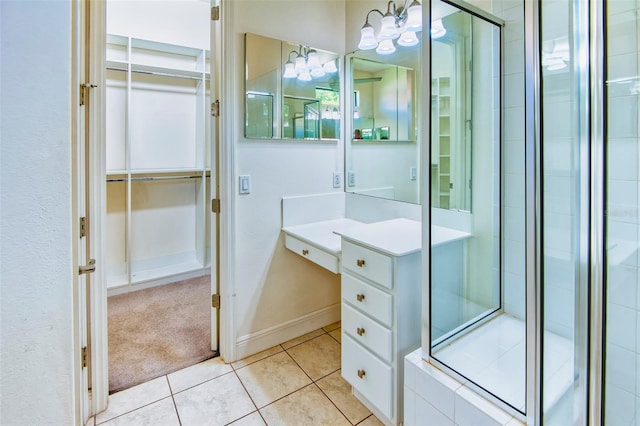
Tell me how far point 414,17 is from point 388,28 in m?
0.18

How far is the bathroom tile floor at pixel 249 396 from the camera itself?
1680mm

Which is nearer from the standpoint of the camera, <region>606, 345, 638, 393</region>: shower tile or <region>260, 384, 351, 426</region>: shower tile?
<region>606, 345, 638, 393</region>: shower tile

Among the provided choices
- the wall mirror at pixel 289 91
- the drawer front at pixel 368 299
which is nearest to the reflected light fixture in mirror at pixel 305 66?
the wall mirror at pixel 289 91

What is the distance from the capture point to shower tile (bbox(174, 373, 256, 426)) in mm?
1688

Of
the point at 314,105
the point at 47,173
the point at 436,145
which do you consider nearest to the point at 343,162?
the point at 314,105

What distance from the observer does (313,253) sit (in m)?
2.07

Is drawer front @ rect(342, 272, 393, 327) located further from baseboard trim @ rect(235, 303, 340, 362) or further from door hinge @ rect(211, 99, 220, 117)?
door hinge @ rect(211, 99, 220, 117)

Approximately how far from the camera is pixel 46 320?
24.2 inches

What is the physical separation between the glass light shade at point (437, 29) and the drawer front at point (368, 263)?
934 millimetres

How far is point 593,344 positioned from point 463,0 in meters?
1.49

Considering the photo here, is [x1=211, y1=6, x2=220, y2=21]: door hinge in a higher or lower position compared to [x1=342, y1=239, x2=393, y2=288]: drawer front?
higher

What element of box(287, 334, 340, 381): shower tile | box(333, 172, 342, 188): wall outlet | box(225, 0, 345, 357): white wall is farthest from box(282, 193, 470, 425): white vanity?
box(333, 172, 342, 188): wall outlet

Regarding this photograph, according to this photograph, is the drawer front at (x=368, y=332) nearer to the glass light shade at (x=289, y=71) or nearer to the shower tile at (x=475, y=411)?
the shower tile at (x=475, y=411)

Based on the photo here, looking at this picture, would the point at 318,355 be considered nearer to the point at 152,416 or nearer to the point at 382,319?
the point at 382,319
